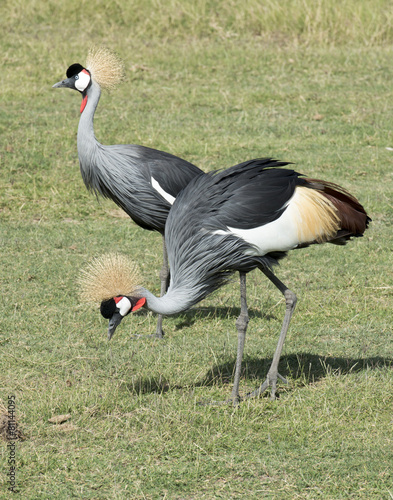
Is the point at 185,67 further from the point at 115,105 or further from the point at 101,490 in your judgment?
the point at 101,490

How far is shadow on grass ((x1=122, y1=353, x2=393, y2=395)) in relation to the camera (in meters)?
4.19

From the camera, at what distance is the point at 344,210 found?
13.7ft

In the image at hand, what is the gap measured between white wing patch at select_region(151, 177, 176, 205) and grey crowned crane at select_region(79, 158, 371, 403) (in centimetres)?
85

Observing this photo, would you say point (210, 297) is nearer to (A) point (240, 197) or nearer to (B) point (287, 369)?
(B) point (287, 369)

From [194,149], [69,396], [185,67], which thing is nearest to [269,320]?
[69,396]

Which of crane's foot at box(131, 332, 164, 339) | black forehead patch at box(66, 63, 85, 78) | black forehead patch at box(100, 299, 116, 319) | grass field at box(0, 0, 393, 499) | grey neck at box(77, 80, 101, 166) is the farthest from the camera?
black forehead patch at box(66, 63, 85, 78)

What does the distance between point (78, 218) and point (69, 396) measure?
3.15 metres

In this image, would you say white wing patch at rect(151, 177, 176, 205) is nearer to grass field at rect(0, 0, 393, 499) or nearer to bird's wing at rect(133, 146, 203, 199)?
bird's wing at rect(133, 146, 203, 199)

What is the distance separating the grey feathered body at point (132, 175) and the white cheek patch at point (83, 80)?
15 centimetres

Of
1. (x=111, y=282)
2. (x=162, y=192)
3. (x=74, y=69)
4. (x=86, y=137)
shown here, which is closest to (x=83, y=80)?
(x=74, y=69)

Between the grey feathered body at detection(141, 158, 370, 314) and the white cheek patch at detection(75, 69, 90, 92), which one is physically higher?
the white cheek patch at detection(75, 69, 90, 92)

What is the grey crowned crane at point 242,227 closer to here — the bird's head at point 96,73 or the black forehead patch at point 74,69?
the bird's head at point 96,73

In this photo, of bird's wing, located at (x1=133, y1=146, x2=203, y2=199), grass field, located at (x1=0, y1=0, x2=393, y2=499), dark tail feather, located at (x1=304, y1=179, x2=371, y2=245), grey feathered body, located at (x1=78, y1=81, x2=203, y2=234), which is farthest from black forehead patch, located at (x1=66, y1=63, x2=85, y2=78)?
dark tail feather, located at (x1=304, y1=179, x2=371, y2=245)

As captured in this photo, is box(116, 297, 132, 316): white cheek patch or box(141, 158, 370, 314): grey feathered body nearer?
box(116, 297, 132, 316): white cheek patch
